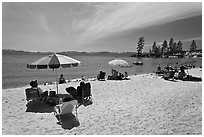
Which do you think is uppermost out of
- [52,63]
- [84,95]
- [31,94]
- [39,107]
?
[52,63]

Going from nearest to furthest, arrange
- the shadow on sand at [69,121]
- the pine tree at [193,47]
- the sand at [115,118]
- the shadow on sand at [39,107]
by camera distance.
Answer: the sand at [115,118] → the shadow on sand at [69,121] → the shadow on sand at [39,107] → the pine tree at [193,47]

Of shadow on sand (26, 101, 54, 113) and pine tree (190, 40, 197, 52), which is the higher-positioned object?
pine tree (190, 40, 197, 52)

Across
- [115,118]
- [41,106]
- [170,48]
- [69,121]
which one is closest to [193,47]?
[170,48]

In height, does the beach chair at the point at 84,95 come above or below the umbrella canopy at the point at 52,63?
below

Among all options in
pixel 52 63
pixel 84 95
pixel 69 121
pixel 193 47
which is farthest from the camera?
pixel 193 47

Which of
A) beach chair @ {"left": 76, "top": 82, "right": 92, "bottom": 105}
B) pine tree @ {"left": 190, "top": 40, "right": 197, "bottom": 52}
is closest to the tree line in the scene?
pine tree @ {"left": 190, "top": 40, "right": 197, "bottom": 52}

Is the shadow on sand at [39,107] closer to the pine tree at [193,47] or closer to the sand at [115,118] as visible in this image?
the sand at [115,118]

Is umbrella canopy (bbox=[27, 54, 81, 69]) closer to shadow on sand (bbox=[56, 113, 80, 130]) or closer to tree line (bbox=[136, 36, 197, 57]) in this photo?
shadow on sand (bbox=[56, 113, 80, 130])

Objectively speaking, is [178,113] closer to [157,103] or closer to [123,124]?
[157,103]

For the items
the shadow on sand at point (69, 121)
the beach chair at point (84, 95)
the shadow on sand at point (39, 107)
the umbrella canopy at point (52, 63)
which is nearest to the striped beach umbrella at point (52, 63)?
the umbrella canopy at point (52, 63)

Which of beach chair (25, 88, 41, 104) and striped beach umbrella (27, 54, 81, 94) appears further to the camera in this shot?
beach chair (25, 88, 41, 104)

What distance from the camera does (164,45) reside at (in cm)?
11681

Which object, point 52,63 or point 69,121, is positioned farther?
point 52,63

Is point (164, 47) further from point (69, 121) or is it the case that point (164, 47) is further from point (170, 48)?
point (69, 121)
